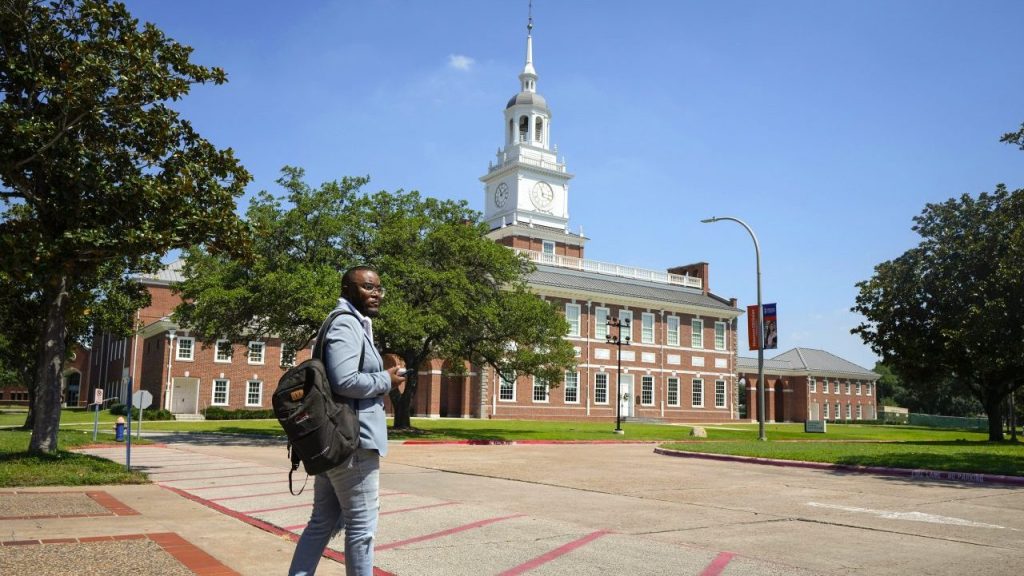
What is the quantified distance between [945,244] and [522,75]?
43.9 m

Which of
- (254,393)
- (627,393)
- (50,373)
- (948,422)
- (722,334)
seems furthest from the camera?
(948,422)

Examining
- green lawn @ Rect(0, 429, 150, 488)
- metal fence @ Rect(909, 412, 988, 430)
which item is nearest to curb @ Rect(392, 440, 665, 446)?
green lawn @ Rect(0, 429, 150, 488)

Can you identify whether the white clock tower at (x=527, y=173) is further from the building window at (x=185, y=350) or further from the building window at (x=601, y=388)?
the building window at (x=185, y=350)

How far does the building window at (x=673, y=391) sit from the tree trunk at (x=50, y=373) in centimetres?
5184

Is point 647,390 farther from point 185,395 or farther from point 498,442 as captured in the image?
point 498,442

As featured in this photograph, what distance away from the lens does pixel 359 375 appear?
13.9 feet

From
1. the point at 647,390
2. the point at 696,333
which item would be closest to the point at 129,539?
the point at 647,390

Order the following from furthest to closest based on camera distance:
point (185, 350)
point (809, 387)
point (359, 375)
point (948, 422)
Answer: point (948, 422) < point (809, 387) < point (185, 350) < point (359, 375)

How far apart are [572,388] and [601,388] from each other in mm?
2946

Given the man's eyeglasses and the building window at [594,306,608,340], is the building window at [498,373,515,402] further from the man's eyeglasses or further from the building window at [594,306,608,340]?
the man's eyeglasses

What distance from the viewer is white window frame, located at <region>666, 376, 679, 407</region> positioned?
6206 centimetres

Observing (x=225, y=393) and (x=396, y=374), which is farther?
(x=225, y=393)

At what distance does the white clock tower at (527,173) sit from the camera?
220ft

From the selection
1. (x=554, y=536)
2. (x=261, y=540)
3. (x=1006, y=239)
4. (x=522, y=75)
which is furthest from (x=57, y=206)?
(x=522, y=75)
